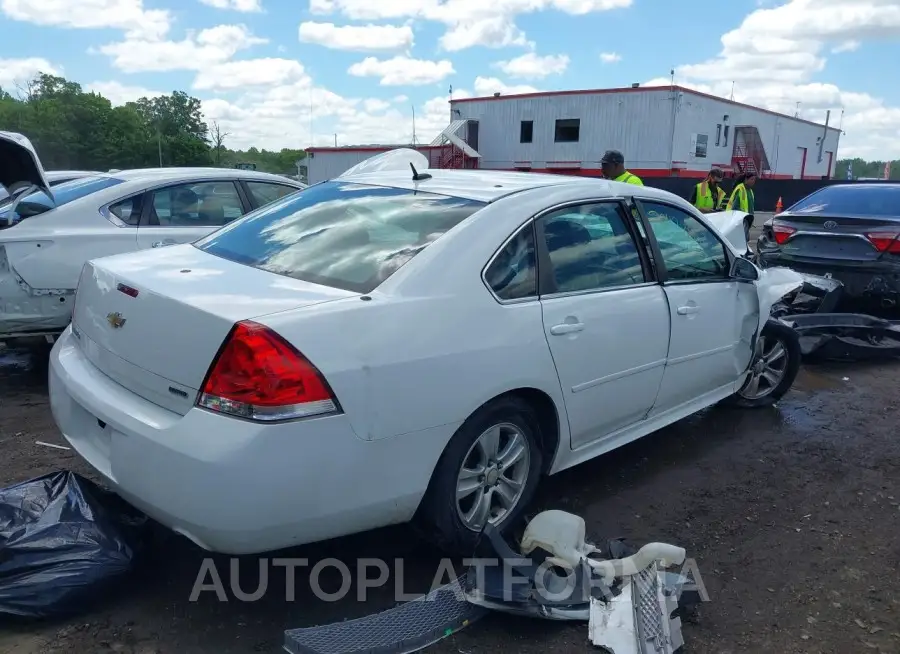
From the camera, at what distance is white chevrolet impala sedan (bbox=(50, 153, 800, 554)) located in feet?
7.61

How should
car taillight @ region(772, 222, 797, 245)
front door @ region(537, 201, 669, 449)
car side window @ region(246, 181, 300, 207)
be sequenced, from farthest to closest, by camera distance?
car taillight @ region(772, 222, 797, 245)
car side window @ region(246, 181, 300, 207)
front door @ region(537, 201, 669, 449)

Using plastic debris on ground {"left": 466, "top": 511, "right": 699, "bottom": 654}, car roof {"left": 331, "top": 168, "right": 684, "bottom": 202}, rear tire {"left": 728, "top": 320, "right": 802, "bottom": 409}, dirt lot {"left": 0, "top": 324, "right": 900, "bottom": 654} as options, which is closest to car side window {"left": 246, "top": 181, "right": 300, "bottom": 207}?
dirt lot {"left": 0, "top": 324, "right": 900, "bottom": 654}

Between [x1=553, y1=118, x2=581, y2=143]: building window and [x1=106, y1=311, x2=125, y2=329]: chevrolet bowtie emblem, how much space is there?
28610mm

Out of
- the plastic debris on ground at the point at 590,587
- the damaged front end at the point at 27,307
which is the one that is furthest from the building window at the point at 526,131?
the plastic debris on ground at the point at 590,587

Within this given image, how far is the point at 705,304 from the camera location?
13.3 feet

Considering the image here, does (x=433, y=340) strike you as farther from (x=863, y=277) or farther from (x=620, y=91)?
(x=620, y=91)

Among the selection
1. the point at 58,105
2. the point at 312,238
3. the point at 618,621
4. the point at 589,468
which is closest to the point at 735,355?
the point at 589,468

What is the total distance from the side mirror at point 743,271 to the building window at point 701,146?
2630 centimetres

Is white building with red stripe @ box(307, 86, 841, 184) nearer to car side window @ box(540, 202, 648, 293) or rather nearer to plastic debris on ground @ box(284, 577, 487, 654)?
car side window @ box(540, 202, 648, 293)

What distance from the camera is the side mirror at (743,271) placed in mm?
4328

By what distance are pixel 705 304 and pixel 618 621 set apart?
205 cm

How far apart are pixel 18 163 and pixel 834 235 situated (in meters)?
7.06

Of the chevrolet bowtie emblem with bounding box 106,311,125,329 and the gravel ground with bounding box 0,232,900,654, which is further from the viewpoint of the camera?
the chevrolet bowtie emblem with bounding box 106,311,125,329

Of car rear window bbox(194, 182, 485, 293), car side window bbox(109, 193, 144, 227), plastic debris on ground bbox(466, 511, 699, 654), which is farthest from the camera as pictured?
car side window bbox(109, 193, 144, 227)
